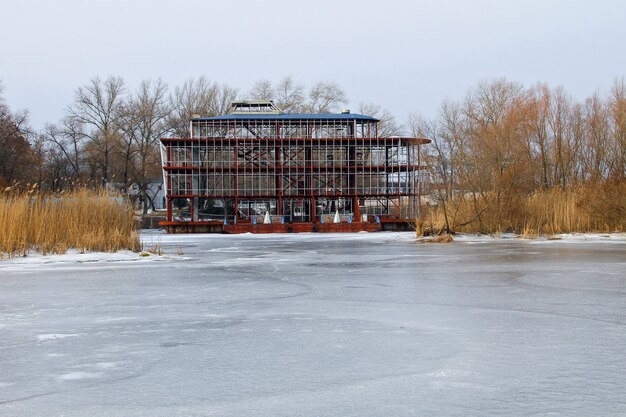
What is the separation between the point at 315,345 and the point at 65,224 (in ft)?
50.3

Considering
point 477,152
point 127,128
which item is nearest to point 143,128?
point 127,128

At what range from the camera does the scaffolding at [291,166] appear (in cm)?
5691

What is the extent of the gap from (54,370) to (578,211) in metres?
31.2

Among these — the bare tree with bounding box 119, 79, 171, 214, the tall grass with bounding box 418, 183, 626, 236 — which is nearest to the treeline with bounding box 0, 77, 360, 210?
the bare tree with bounding box 119, 79, 171, 214

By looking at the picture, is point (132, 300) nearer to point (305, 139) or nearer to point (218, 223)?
point (218, 223)

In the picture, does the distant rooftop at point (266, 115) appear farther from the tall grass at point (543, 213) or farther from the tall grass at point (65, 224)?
the tall grass at point (65, 224)

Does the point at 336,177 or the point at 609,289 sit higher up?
the point at 336,177

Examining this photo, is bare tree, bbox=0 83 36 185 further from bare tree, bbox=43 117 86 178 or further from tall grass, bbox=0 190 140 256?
tall grass, bbox=0 190 140 256

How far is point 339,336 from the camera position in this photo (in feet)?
25.0

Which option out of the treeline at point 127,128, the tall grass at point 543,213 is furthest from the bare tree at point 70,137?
the tall grass at point 543,213

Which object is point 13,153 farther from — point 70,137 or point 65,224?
point 65,224

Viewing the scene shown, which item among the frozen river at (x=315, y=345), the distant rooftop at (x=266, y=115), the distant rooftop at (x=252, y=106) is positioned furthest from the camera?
the distant rooftop at (x=252, y=106)

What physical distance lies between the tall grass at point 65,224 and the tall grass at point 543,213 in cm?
1646

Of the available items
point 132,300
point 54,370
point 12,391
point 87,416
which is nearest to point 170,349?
point 54,370
